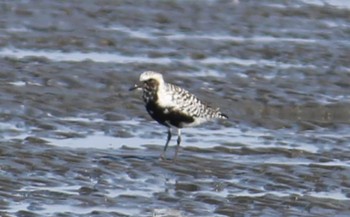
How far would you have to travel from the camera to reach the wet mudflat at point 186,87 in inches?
449

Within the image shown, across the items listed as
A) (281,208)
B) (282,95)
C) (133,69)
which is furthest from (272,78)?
(281,208)

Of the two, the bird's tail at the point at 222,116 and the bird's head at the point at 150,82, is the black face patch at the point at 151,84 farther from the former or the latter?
the bird's tail at the point at 222,116

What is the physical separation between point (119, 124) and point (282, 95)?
250 centimetres

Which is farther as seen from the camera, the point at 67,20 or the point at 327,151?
the point at 67,20

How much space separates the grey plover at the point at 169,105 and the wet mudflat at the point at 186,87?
27 centimetres

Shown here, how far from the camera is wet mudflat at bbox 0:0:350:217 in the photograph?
1140 centimetres

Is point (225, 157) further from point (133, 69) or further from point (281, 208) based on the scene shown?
point (133, 69)

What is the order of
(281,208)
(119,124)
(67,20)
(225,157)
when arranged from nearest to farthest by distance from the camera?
(281,208) → (225,157) → (119,124) → (67,20)

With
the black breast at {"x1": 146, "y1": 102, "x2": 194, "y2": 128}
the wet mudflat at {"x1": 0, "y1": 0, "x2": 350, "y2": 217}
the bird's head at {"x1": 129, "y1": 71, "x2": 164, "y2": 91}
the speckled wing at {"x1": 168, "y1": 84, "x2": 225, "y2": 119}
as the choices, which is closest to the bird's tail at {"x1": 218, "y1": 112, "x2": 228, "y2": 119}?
the speckled wing at {"x1": 168, "y1": 84, "x2": 225, "y2": 119}

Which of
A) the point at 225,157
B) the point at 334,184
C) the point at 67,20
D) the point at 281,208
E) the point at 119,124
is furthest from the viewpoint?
the point at 67,20

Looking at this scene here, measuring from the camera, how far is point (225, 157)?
13070 mm

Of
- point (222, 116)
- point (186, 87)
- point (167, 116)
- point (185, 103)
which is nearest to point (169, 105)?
point (167, 116)

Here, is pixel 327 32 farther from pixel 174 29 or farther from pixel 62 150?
pixel 62 150

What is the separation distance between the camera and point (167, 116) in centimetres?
1317
